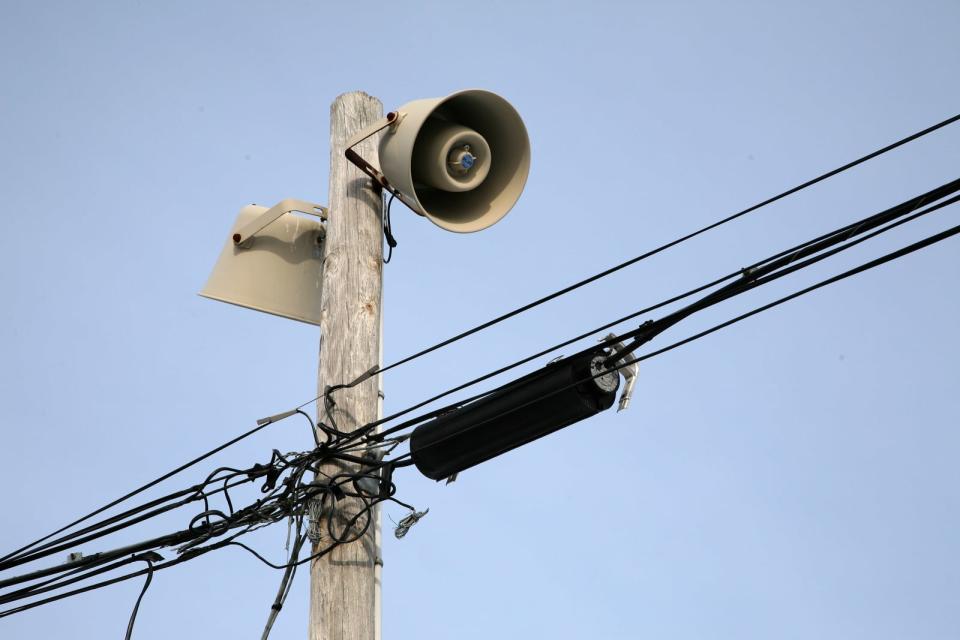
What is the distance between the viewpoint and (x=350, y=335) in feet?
17.8

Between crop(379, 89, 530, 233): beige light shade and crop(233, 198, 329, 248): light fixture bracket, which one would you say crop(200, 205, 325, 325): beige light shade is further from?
crop(379, 89, 530, 233): beige light shade

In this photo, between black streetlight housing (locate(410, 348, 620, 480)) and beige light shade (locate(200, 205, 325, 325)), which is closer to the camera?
black streetlight housing (locate(410, 348, 620, 480))

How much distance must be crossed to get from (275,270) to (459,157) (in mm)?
1219

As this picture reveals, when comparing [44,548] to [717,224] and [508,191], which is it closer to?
[508,191]

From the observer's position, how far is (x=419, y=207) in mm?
5398

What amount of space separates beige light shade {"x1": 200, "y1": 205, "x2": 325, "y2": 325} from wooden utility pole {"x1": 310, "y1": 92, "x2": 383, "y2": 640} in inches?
19.8

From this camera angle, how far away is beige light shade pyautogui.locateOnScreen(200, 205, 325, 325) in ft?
20.3

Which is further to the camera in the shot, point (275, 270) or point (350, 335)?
point (275, 270)

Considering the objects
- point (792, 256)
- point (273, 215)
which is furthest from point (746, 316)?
point (273, 215)

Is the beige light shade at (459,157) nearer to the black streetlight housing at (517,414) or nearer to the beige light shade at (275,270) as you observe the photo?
the beige light shade at (275,270)

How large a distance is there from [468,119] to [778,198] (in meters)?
1.75

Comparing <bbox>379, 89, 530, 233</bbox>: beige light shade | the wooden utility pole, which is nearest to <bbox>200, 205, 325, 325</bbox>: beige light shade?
the wooden utility pole

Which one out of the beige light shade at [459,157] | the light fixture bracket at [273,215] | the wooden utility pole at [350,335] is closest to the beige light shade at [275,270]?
the light fixture bracket at [273,215]

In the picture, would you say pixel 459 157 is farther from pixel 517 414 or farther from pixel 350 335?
pixel 517 414
